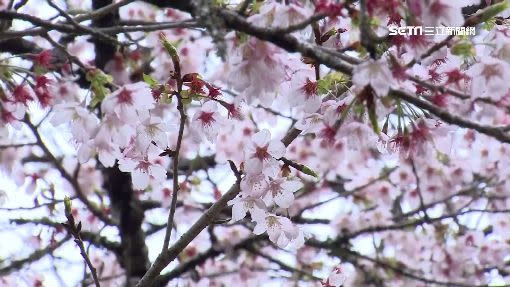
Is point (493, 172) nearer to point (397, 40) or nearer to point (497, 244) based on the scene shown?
point (497, 244)

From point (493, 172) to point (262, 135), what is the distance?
420 centimetres

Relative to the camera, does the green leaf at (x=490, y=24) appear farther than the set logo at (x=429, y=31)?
Yes

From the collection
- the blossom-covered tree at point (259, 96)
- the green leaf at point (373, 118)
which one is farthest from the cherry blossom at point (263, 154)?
the green leaf at point (373, 118)

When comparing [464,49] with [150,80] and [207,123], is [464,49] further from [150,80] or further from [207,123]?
[207,123]

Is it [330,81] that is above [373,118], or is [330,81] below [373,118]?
above

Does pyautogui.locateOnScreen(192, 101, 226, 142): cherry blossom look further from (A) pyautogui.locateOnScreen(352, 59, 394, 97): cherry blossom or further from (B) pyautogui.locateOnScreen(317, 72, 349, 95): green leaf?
(A) pyautogui.locateOnScreen(352, 59, 394, 97): cherry blossom

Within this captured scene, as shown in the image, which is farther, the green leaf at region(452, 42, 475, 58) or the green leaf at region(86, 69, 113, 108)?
the green leaf at region(86, 69, 113, 108)

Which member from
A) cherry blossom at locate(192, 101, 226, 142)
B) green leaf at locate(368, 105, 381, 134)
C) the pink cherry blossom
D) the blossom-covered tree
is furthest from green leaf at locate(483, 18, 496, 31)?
the pink cherry blossom

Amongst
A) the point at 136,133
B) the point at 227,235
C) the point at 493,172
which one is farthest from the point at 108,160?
the point at 493,172

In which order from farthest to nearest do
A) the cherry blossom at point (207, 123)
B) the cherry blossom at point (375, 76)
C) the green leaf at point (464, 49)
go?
the cherry blossom at point (207, 123) < the green leaf at point (464, 49) < the cherry blossom at point (375, 76)

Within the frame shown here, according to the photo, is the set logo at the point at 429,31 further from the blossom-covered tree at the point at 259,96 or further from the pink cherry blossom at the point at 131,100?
the pink cherry blossom at the point at 131,100

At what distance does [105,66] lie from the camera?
4176 millimetres

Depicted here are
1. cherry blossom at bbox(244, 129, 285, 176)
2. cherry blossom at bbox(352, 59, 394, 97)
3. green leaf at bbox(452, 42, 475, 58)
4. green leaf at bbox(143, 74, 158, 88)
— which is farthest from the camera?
cherry blossom at bbox(244, 129, 285, 176)

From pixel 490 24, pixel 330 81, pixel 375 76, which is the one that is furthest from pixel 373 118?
pixel 490 24
